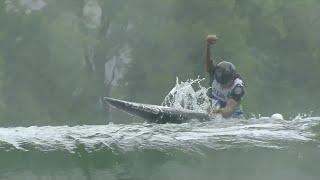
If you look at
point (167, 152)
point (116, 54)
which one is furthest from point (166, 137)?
point (116, 54)

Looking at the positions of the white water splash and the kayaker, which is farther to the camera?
the white water splash

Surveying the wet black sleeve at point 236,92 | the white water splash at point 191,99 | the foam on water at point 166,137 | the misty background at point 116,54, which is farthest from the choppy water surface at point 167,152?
the misty background at point 116,54

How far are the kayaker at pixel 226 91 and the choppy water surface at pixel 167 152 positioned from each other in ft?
1.05

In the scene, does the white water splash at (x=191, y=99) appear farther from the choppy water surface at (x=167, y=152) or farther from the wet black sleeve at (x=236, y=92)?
the choppy water surface at (x=167, y=152)

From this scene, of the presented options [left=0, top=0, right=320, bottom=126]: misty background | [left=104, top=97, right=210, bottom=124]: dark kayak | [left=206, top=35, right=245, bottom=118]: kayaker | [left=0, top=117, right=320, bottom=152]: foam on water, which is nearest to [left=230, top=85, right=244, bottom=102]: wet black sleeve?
[left=206, top=35, right=245, bottom=118]: kayaker

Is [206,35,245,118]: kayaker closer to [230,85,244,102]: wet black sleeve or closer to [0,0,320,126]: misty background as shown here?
[230,85,244,102]: wet black sleeve

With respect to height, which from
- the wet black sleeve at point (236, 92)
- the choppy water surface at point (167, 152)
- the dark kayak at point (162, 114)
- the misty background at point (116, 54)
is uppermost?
the misty background at point (116, 54)

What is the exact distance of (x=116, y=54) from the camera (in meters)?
28.2

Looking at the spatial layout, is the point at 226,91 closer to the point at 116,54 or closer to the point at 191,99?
the point at 191,99

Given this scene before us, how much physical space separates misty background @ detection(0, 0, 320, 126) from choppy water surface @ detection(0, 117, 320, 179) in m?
13.8

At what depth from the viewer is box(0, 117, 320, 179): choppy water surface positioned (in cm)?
811

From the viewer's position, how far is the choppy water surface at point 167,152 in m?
8.11

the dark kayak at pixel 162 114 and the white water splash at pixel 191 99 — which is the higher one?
the white water splash at pixel 191 99

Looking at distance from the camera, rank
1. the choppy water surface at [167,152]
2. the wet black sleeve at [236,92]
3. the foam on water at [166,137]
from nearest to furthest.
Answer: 1. the choppy water surface at [167,152]
2. the foam on water at [166,137]
3. the wet black sleeve at [236,92]
